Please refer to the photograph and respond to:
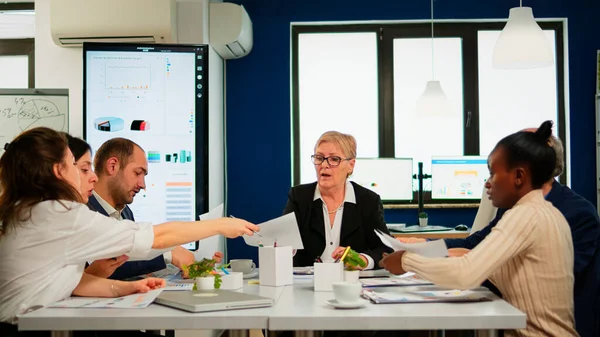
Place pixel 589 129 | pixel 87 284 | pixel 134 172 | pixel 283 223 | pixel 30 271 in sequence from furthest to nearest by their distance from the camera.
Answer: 1. pixel 589 129
2. pixel 134 172
3. pixel 283 223
4. pixel 87 284
5. pixel 30 271

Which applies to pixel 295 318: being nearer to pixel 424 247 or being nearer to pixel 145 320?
pixel 145 320

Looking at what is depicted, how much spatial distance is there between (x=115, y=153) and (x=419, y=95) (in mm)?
3819

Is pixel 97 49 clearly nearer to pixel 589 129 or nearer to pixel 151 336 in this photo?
pixel 151 336

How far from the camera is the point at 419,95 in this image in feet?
21.0

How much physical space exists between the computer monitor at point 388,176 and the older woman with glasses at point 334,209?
94.5 inches

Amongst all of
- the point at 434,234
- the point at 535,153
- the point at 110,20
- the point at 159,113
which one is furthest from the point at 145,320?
the point at 434,234

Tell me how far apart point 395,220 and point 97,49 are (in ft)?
10.2

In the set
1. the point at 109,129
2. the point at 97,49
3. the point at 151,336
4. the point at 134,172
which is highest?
the point at 97,49

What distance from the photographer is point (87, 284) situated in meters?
2.28

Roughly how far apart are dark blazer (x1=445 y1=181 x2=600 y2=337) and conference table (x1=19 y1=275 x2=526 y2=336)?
45 cm

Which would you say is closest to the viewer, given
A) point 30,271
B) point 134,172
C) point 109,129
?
point 30,271

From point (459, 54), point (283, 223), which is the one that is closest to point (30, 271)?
point (283, 223)

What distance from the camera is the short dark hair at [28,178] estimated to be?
6.87 ft

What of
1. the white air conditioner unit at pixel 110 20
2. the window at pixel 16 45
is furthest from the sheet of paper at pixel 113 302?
the window at pixel 16 45
